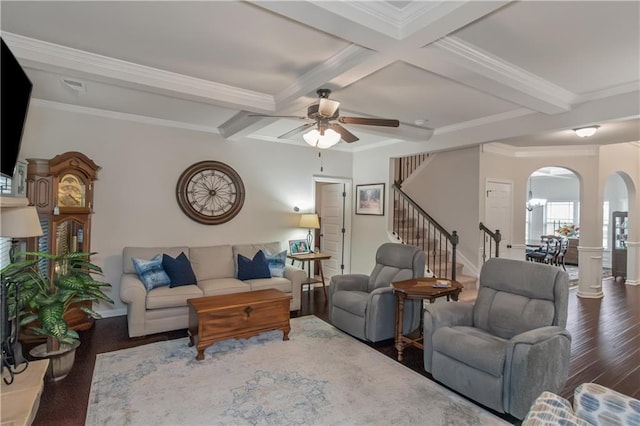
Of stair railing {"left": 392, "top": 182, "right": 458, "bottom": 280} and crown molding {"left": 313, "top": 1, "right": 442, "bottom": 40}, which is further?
stair railing {"left": 392, "top": 182, "right": 458, "bottom": 280}

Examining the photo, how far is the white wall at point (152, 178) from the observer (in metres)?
4.28

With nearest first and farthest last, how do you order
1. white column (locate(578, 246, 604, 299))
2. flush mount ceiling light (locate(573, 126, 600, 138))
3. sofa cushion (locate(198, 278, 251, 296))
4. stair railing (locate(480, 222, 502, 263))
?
sofa cushion (locate(198, 278, 251, 296))
flush mount ceiling light (locate(573, 126, 600, 138))
stair railing (locate(480, 222, 502, 263))
white column (locate(578, 246, 604, 299))

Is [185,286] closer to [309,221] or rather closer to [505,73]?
[309,221]

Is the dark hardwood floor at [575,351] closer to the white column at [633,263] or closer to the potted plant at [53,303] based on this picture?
the potted plant at [53,303]

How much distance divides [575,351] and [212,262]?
4.40 metres

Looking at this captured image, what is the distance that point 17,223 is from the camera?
7.55 feet

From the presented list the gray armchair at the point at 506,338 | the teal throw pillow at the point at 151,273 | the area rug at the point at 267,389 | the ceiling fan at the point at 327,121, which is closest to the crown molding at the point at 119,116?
the teal throw pillow at the point at 151,273

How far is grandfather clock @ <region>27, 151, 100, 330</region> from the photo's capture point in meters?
3.71

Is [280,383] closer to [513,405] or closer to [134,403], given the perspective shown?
[134,403]

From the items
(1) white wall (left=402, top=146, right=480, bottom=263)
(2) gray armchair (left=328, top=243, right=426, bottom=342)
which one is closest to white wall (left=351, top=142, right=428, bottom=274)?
(1) white wall (left=402, top=146, right=480, bottom=263)

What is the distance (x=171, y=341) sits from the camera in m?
3.75

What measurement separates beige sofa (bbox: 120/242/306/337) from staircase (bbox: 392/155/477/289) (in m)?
2.29

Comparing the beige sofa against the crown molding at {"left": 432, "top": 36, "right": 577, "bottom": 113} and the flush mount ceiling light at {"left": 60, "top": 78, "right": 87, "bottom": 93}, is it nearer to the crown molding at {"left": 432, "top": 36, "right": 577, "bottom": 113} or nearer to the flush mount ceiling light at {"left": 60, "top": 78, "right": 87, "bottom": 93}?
the flush mount ceiling light at {"left": 60, "top": 78, "right": 87, "bottom": 93}

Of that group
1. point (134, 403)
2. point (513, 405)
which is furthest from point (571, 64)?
point (134, 403)
